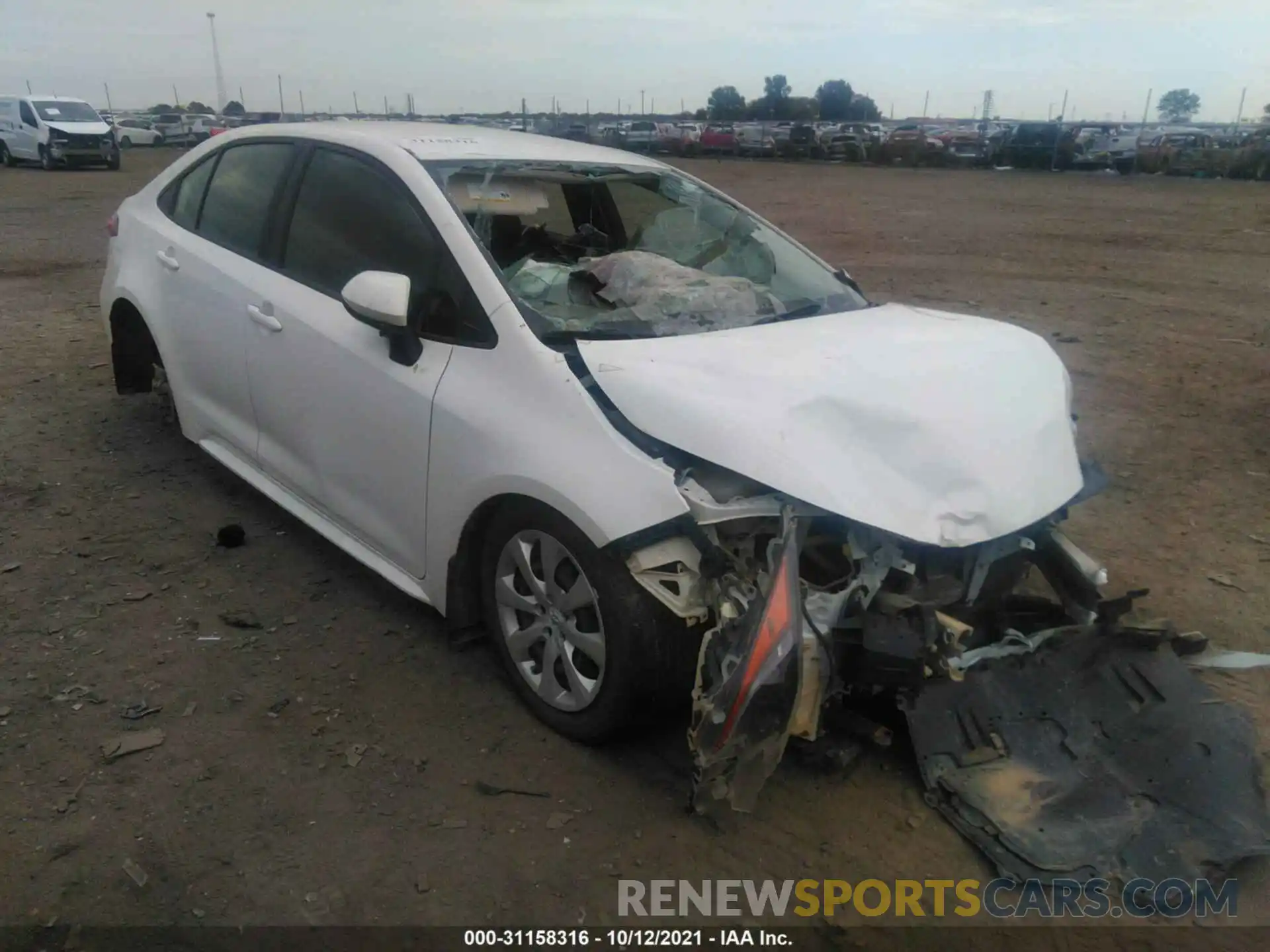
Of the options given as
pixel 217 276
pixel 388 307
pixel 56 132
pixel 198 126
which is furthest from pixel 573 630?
pixel 198 126

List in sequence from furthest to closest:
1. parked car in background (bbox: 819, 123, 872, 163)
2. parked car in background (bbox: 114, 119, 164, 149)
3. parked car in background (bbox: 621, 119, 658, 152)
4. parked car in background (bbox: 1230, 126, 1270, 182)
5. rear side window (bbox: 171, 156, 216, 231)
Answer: parked car in background (bbox: 114, 119, 164, 149) → parked car in background (bbox: 621, 119, 658, 152) → parked car in background (bbox: 819, 123, 872, 163) → parked car in background (bbox: 1230, 126, 1270, 182) → rear side window (bbox: 171, 156, 216, 231)

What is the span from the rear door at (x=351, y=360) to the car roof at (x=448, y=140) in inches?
5.3

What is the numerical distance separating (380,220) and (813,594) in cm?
202

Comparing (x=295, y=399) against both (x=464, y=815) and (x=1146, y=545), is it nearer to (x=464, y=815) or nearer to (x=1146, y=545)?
(x=464, y=815)

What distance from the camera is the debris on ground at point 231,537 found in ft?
13.5

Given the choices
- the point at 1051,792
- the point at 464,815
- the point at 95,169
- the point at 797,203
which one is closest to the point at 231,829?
the point at 464,815

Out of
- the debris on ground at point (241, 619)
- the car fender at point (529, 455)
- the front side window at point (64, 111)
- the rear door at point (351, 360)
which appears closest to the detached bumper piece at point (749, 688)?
the car fender at point (529, 455)

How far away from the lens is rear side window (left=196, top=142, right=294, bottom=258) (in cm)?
387

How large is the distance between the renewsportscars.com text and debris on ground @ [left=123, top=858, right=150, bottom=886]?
1.20 m

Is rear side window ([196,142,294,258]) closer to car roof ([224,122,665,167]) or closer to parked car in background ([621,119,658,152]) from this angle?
car roof ([224,122,665,167])

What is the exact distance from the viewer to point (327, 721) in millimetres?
3035

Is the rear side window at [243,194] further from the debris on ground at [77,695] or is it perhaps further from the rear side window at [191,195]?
the debris on ground at [77,695]

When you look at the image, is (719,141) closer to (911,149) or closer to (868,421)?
(911,149)

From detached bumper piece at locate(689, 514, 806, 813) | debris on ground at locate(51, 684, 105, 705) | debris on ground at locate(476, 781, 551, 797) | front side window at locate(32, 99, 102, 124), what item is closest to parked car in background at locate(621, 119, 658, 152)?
front side window at locate(32, 99, 102, 124)
